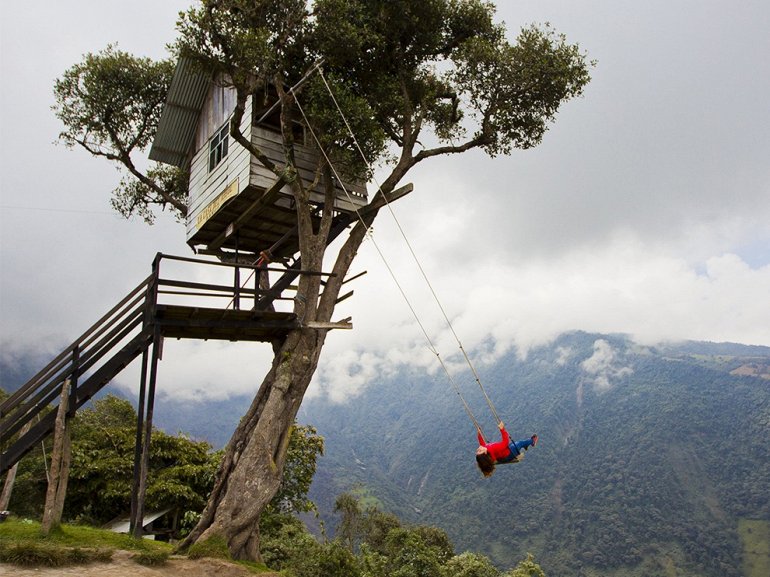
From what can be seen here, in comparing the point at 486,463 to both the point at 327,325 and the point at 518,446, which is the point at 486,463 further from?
the point at 327,325

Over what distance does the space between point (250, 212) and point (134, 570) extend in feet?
33.3

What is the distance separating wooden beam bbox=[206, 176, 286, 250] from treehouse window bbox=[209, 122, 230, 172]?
2.06 meters

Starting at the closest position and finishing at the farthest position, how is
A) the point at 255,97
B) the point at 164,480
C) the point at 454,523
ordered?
the point at 255,97, the point at 164,480, the point at 454,523

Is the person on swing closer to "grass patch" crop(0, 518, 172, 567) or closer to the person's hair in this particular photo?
the person's hair

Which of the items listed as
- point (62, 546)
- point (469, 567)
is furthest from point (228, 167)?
point (469, 567)

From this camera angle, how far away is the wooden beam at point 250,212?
1565 centimetres

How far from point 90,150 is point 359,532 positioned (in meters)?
35.9

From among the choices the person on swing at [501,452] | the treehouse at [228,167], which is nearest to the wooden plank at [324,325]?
the treehouse at [228,167]

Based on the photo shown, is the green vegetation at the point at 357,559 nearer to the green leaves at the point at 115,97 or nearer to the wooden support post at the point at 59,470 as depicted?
the wooden support post at the point at 59,470

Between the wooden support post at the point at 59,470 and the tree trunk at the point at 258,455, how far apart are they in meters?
2.40

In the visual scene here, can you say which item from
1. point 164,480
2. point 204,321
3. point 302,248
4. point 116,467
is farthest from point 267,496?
point 116,467

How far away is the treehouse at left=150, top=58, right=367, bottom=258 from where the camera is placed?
53.8ft

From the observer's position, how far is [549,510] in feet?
589

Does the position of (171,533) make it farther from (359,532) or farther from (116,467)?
(359,532)
